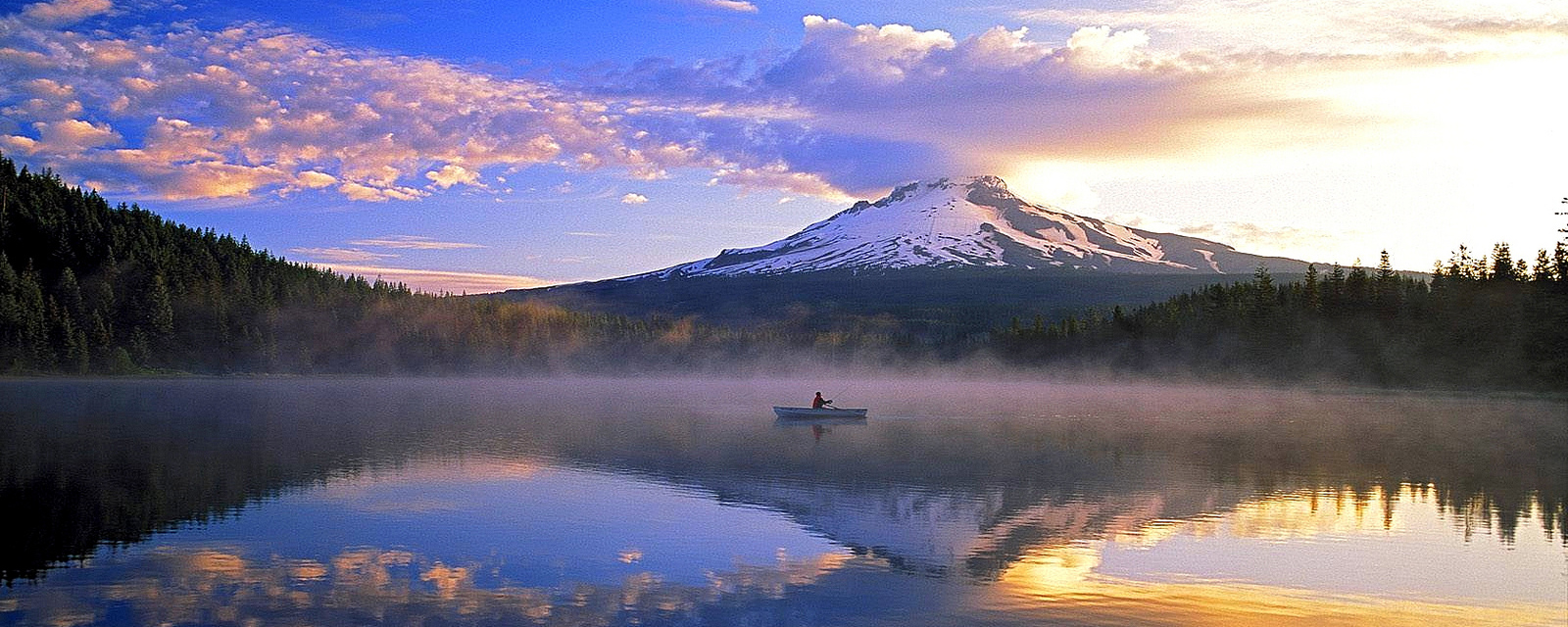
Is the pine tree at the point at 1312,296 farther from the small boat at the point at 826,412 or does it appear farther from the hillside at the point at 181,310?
the hillside at the point at 181,310

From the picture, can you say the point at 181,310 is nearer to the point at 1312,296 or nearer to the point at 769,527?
the point at 1312,296

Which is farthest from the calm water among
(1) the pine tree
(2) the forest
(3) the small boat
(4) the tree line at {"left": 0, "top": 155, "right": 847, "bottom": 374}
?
(4) the tree line at {"left": 0, "top": 155, "right": 847, "bottom": 374}

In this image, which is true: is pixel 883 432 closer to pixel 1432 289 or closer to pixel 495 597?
pixel 495 597

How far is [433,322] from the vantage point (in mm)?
190500

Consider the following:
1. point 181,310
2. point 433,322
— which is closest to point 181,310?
point 181,310

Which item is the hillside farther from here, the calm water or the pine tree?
the pine tree

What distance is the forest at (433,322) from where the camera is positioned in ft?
330

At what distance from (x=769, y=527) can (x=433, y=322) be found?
172257 mm

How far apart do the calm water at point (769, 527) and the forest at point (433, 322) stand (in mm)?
50962

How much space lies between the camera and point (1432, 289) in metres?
110

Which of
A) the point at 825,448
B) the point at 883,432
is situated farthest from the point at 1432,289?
the point at 825,448

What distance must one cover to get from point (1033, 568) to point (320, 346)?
539 feet

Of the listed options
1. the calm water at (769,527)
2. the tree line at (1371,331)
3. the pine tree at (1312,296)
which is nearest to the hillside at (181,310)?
the calm water at (769,527)

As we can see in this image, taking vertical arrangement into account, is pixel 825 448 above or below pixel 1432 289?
below
